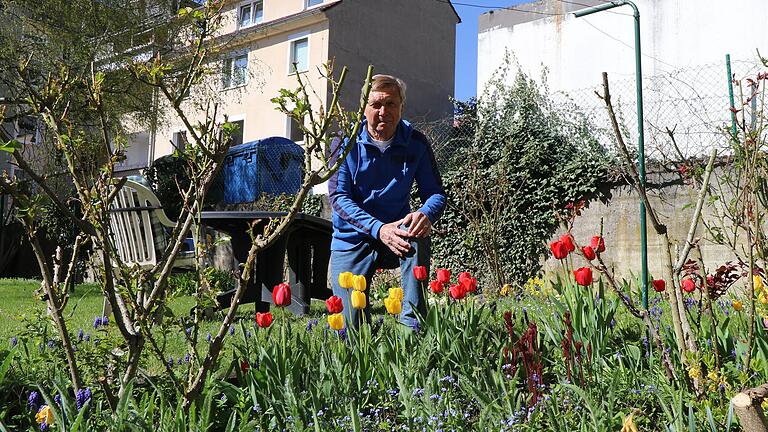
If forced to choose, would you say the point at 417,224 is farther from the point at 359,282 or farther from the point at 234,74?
the point at 234,74

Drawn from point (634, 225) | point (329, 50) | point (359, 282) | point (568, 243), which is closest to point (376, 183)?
point (359, 282)

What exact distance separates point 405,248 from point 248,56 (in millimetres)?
18987

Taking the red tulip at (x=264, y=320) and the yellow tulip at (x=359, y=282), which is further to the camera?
the yellow tulip at (x=359, y=282)

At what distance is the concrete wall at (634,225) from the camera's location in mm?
7148

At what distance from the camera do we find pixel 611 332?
280cm

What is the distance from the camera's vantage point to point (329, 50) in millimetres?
18672

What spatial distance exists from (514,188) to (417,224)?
20.1 ft

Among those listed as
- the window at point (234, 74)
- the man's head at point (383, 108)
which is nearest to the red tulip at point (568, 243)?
the man's head at point (383, 108)

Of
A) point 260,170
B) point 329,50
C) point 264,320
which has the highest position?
point 329,50

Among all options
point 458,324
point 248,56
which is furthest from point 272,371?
point 248,56

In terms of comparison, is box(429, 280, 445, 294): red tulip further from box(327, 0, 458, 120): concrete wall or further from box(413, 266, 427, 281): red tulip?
box(327, 0, 458, 120): concrete wall

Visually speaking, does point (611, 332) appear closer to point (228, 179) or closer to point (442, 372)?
point (442, 372)

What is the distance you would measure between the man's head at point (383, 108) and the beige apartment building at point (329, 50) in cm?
1481

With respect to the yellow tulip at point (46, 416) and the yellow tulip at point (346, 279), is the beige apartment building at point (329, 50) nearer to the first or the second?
the yellow tulip at point (346, 279)
